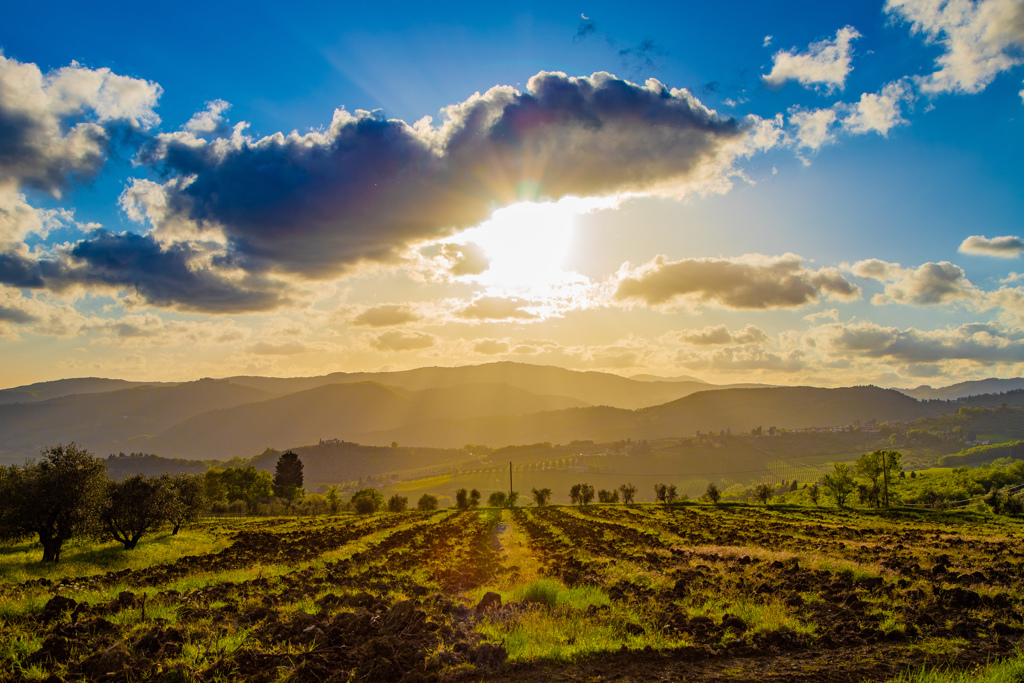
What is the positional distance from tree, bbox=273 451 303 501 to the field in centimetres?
13735

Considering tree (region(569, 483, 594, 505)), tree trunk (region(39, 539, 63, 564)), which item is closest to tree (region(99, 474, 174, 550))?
tree trunk (region(39, 539, 63, 564))

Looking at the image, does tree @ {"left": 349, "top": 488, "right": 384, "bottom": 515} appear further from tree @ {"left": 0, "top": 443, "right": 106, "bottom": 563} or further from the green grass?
the green grass

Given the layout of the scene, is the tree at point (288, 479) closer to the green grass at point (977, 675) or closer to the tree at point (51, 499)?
the tree at point (51, 499)

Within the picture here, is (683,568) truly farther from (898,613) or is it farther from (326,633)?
(326,633)

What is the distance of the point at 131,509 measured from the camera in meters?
38.2

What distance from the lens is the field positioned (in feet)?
36.9

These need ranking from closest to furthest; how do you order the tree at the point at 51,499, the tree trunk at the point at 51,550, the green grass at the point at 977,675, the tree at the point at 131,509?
the green grass at the point at 977,675
the tree at the point at 51,499
the tree trunk at the point at 51,550
the tree at the point at 131,509

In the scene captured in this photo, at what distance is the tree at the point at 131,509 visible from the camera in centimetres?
3709

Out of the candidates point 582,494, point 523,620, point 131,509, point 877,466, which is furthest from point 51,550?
point 877,466

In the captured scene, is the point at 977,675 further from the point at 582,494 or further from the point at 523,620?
the point at 582,494

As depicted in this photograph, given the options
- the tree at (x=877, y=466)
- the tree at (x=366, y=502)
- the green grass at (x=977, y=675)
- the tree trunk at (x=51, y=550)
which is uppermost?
the green grass at (x=977, y=675)

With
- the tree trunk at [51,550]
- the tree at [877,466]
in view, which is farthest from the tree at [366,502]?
the tree at [877,466]

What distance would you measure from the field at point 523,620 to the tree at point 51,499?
6.16 ft

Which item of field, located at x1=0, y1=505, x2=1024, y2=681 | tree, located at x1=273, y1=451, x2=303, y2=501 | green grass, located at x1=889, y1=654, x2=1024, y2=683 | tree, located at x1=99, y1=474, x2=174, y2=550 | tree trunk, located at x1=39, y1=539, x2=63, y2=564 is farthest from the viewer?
tree, located at x1=273, y1=451, x2=303, y2=501
